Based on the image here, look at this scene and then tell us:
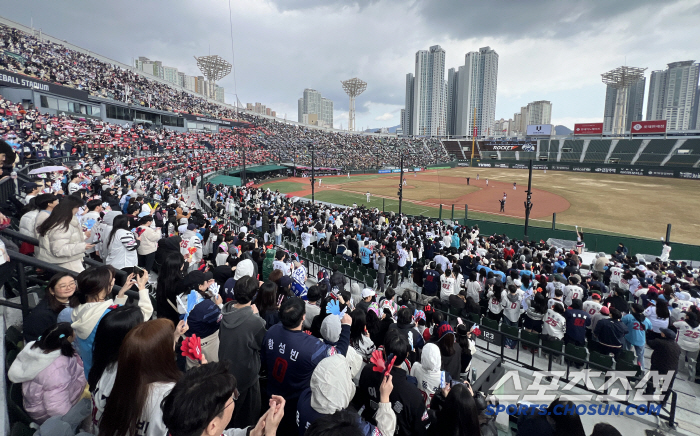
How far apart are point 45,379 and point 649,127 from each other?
101116 mm

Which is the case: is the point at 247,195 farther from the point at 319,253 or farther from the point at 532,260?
the point at 532,260

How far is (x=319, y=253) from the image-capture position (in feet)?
50.5

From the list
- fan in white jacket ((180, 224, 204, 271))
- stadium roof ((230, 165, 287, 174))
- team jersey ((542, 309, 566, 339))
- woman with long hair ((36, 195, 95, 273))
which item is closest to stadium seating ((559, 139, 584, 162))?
stadium roof ((230, 165, 287, 174))

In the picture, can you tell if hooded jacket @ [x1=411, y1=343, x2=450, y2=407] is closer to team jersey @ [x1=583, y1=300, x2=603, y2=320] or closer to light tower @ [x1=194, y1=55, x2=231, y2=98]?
team jersey @ [x1=583, y1=300, x2=603, y2=320]

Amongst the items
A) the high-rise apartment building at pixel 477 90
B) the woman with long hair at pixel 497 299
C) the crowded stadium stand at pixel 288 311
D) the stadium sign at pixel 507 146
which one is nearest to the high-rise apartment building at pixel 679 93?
the high-rise apartment building at pixel 477 90

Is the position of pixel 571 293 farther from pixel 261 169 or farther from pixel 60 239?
pixel 261 169

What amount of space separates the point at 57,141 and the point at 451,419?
3090cm

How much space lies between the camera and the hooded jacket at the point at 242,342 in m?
3.98

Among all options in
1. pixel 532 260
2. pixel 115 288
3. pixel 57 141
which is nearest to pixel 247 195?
pixel 57 141

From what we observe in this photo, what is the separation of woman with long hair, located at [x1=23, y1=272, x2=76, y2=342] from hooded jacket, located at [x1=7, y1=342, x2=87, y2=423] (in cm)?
104

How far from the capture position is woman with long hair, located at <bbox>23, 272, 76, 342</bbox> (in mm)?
4016

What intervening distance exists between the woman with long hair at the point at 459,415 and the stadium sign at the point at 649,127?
9784cm

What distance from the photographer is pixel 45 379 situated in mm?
3148

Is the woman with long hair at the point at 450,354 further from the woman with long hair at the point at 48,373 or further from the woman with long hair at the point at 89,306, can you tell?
the woman with long hair at the point at 48,373
